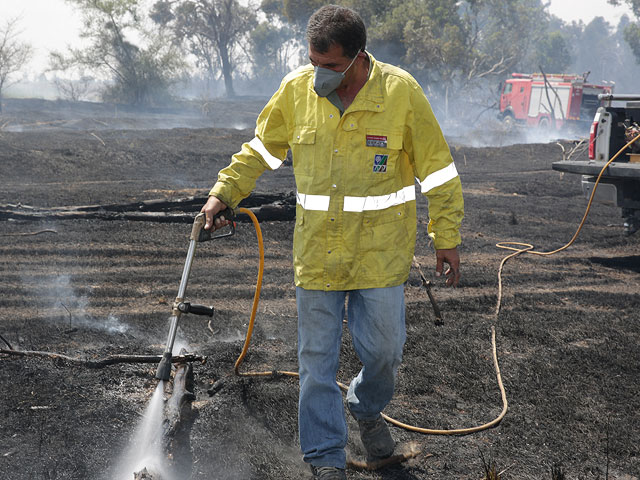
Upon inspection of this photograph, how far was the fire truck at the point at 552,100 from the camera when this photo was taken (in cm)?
3209

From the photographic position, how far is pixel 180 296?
3059 mm

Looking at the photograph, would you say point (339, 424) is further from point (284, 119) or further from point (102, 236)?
point (102, 236)

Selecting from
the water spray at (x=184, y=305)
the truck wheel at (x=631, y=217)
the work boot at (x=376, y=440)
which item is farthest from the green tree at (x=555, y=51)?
the water spray at (x=184, y=305)

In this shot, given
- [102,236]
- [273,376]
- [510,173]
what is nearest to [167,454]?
[273,376]

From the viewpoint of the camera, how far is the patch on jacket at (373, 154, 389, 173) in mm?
2926

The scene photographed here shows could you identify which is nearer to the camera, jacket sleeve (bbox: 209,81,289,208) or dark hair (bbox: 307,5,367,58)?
dark hair (bbox: 307,5,367,58)

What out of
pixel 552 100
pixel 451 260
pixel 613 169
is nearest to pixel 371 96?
pixel 451 260

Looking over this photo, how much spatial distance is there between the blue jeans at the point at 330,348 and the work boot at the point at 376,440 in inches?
11.2

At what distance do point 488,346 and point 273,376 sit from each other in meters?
1.72

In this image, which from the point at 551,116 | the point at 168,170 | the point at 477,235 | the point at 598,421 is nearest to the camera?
the point at 598,421

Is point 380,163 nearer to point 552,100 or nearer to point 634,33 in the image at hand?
point 552,100

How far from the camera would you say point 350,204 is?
291 cm

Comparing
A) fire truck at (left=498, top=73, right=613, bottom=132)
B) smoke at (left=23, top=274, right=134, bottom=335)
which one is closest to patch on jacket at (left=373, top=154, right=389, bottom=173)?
smoke at (left=23, top=274, right=134, bottom=335)

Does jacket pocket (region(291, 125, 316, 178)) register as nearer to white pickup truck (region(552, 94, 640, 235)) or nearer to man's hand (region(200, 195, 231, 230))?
man's hand (region(200, 195, 231, 230))
